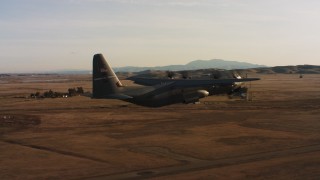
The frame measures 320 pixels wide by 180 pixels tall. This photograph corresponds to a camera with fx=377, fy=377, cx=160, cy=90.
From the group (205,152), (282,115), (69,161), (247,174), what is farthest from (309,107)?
(69,161)

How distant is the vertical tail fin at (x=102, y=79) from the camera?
162 ft

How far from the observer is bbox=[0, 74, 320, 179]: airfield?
28.5 meters

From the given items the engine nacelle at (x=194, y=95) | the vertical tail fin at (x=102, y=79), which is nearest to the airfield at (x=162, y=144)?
the engine nacelle at (x=194, y=95)

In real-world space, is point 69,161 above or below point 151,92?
below

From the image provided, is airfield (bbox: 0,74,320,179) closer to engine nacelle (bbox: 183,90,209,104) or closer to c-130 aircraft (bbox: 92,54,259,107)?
engine nacelle (bbox: 183,90,209,104)

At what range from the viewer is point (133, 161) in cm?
3197

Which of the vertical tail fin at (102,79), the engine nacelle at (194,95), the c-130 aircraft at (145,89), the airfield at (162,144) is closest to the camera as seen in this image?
the airfield at (162,144)

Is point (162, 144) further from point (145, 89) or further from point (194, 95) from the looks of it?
point (194, 95)

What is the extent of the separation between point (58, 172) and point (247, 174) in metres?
14.1

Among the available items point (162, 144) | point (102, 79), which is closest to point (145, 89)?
point (102, 79)

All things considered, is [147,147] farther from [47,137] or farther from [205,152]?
[47,137]

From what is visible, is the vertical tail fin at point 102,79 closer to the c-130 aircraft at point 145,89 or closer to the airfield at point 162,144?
the c-130 aircraft at point 145,89

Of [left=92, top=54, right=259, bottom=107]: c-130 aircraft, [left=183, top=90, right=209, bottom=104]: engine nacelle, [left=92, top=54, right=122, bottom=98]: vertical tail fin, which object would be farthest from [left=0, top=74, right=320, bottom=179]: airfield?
[left=92, top=54, right=122, bottom=98]: vertical tail fin

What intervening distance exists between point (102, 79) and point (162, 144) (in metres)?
15.2
